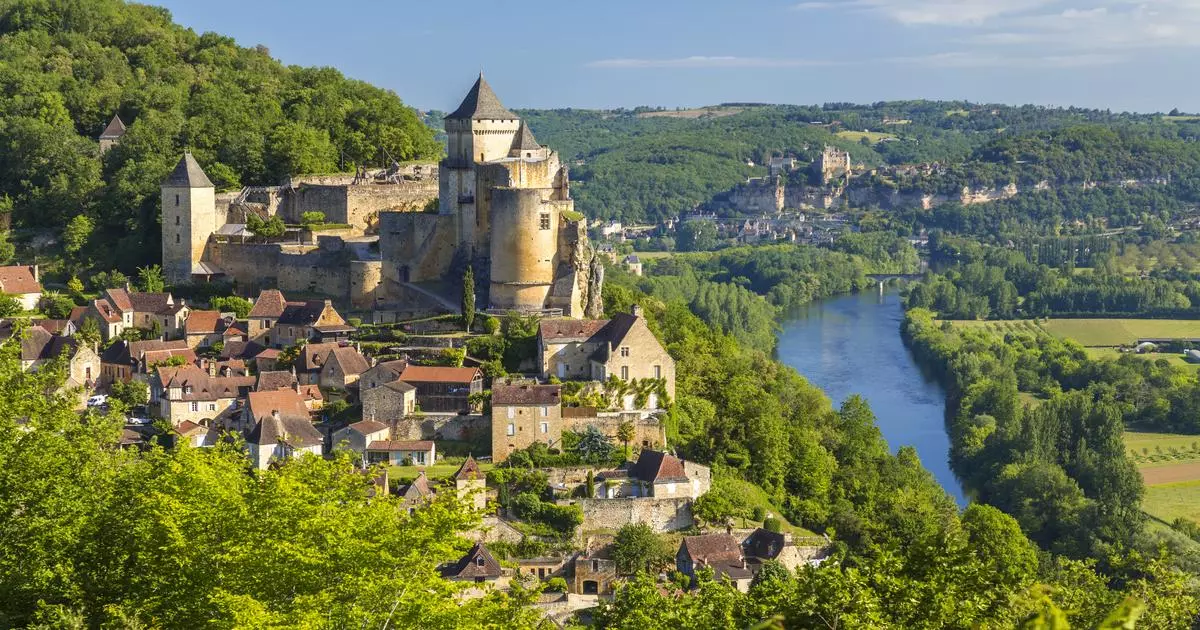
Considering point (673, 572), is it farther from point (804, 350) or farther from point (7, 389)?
point (804, 350)

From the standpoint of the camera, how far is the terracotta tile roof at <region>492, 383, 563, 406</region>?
3272 centimetres

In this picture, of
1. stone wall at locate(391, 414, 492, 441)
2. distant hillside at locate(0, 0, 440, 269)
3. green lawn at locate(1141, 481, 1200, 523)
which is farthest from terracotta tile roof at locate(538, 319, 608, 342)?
green lawn at locate(1141, 481, 1200, 523)

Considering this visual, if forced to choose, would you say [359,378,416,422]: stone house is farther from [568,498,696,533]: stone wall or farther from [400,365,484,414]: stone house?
[568,498,696,533]: stone wall

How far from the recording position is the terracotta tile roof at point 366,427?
32.5 m

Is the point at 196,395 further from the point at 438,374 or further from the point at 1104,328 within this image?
the point at 1104,328

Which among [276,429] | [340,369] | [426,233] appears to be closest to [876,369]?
[426,233]

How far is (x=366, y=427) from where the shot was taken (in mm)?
32688

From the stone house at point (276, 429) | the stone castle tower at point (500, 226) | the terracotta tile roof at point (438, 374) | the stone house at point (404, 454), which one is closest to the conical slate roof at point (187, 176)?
the stone castle tower at point (500, 226)

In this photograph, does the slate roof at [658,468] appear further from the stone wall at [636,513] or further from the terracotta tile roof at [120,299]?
the terracotta tile roof at [120,299]

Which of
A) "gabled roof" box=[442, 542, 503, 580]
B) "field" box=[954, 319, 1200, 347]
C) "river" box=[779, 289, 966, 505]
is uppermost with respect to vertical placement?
"gabled roof" box=[442, 542, 503, 580]

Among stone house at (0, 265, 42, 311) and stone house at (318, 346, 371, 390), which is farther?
stone house at (0, 265, 42, 311)

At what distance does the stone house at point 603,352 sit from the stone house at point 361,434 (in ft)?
13.3

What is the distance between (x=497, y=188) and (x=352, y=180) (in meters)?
11.1

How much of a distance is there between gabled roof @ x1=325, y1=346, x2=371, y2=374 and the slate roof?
7031 mm
